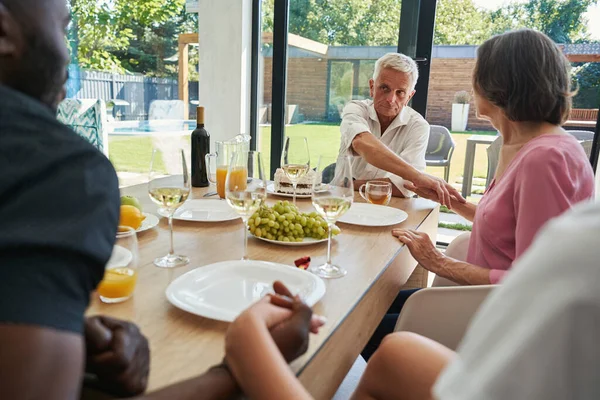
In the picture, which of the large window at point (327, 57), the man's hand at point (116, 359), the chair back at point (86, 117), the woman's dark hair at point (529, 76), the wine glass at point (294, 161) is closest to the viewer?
the man's hand at point (116, 359)

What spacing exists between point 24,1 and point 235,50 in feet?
12.4

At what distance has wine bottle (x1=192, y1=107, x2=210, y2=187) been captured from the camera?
191 centimetres

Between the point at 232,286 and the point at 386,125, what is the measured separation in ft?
6.08

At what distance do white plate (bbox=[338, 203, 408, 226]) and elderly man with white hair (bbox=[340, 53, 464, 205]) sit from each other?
1.53 feet

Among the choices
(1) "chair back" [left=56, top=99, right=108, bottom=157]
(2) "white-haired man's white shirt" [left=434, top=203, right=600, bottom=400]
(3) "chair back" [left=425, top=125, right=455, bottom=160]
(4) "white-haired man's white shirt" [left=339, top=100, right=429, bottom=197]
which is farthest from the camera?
(3) "chair back" [left=425, top=125, right=455, bottom=160]

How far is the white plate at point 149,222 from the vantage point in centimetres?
134

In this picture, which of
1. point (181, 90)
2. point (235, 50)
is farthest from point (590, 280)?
point (181, 90)

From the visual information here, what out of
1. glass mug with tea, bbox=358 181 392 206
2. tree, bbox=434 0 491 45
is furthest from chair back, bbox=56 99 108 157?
tree, bbox=434 0 491 45

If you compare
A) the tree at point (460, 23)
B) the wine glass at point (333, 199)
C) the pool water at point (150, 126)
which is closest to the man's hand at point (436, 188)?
the wine glass at point (333, 199)

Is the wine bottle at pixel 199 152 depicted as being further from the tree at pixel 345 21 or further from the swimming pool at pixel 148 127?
the swimming pool at pixel 148 127

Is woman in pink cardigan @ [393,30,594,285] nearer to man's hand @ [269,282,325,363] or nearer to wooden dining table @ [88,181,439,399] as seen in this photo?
wooden dining table @ [88,181,439,399]

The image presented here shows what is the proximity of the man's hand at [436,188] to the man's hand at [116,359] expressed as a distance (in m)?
1.40

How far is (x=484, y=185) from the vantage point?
12.1 feet

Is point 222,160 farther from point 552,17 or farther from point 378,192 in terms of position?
point 552,17
